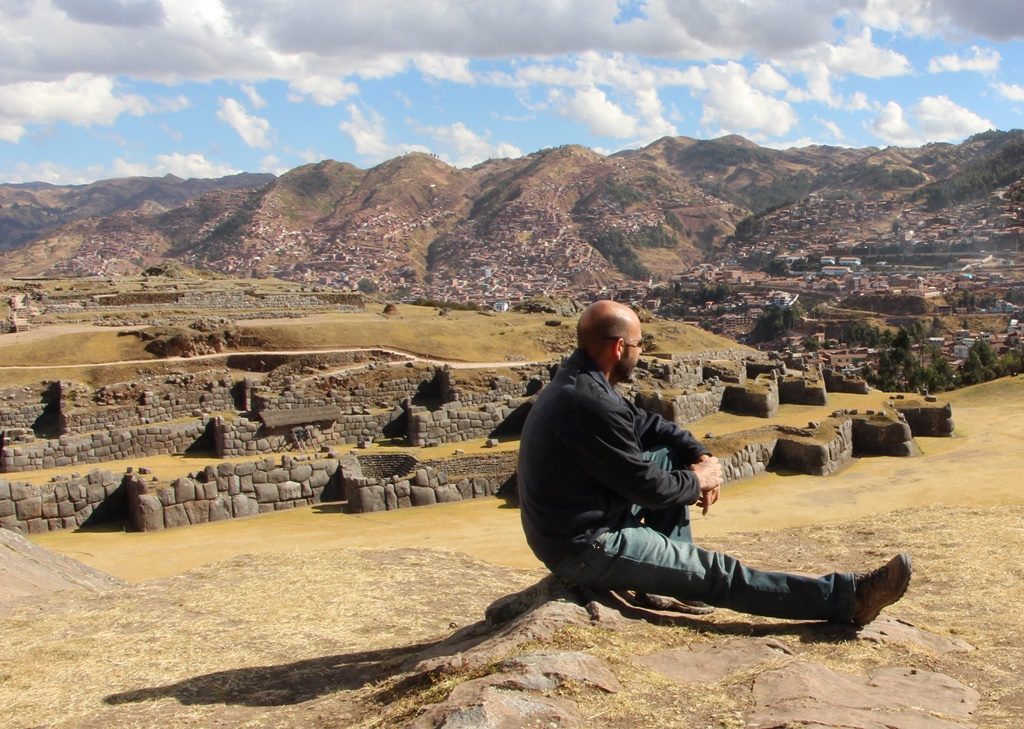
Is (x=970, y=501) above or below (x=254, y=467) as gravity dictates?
below

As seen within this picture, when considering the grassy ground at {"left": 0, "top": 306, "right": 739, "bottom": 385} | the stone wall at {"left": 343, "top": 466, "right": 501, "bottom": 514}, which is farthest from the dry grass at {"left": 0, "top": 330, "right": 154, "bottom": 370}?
the stone wall at {"left": 343, "top": 466, "right": 501, "bottom": 514}

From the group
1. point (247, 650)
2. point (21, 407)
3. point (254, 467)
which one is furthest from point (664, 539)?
point (21, 407)

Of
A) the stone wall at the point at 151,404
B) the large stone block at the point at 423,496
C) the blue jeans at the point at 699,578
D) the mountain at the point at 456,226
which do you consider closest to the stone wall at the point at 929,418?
the large stone block at the point at 423,496

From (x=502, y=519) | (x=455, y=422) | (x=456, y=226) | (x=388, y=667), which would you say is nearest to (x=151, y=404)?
(x=455, y=422)

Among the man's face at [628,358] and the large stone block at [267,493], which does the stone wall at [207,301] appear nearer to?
the large stone block at [267,493]

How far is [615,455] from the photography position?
544 centimetres

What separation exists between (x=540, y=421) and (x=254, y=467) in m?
14.2

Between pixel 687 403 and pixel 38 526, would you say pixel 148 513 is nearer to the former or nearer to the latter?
pixel 38 526

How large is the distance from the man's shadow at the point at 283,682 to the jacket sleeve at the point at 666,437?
227cm

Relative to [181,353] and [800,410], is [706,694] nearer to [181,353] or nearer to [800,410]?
[800,410]

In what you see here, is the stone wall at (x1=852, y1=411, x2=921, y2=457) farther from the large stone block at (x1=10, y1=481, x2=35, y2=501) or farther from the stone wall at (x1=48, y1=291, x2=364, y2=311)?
the stone wall at (x1=48, y1=291, x2=364, y2=311)

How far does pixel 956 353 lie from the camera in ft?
213

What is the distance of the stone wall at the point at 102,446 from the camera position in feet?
75.2

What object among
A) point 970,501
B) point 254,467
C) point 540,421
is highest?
point 540,421
